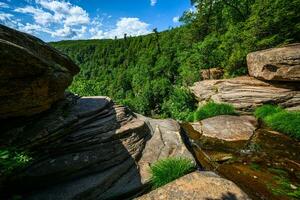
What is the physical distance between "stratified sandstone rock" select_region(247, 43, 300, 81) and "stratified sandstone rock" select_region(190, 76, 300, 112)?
700 millimetres

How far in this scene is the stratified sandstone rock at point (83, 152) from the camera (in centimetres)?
715

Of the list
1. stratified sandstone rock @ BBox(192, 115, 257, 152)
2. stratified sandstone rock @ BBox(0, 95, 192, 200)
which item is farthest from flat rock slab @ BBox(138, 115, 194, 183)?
stratified sandstone rock @ BBox(192, 115, 257, 152)

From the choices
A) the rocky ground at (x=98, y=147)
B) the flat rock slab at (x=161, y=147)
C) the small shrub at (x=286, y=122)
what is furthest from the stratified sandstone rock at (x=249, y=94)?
the flat rock slab at (x=161, y=147)

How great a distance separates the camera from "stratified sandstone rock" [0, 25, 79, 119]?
20.7 feet

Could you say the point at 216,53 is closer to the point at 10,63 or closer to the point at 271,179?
the point at 271,179

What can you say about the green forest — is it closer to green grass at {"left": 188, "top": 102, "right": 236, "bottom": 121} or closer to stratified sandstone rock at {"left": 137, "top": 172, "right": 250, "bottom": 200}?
green grass at {"left": 188, "top": 102, "right": 236, "bottom": 121}

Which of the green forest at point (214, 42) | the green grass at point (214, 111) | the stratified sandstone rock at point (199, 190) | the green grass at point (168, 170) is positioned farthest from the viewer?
the green forest at point (214, 42)

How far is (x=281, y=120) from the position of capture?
12820mm

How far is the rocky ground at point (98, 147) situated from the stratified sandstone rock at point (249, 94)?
434 centimetres

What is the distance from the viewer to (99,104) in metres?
10.6

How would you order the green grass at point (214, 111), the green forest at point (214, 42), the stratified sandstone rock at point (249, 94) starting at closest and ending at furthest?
the green grass at point (214, 111) < the stratified sandstone rock at point (249, 94) < the green forest at point (214, 42)

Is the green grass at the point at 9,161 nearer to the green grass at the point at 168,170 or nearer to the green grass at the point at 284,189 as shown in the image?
the green grass at the point at 168,170

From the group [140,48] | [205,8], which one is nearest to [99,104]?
[205,8]

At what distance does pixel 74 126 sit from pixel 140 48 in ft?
465
